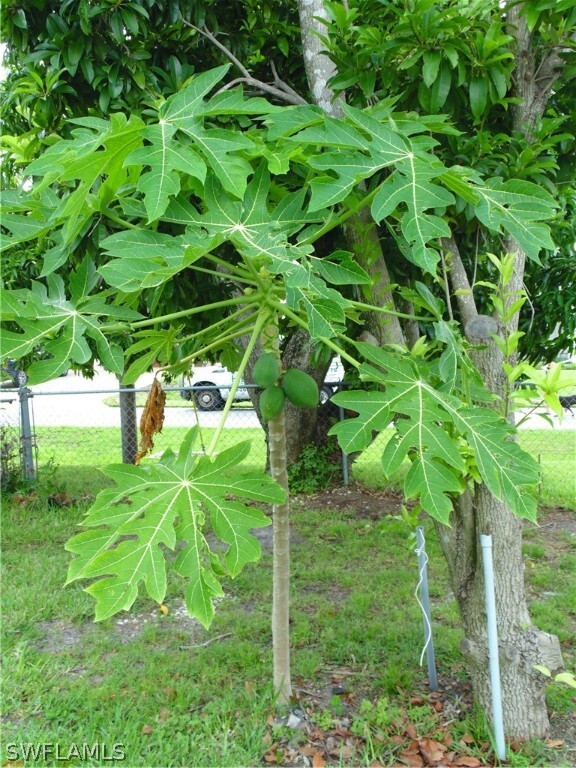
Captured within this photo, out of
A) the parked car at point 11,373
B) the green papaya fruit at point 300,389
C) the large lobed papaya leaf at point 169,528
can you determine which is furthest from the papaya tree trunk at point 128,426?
the large lobed papaya leaf at point 169,528

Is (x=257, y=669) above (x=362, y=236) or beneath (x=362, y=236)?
beneath

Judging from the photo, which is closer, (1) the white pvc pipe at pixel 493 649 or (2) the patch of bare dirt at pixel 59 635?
(1) the white pvc pipe at pixel 493 649

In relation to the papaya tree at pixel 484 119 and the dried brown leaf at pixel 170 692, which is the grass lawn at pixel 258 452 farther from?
the papaya tree at pixel 484 119

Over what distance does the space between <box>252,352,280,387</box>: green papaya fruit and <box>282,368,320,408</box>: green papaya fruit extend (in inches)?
1.8

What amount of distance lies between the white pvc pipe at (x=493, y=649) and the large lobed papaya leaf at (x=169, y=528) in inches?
40.7

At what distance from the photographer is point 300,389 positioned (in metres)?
2.05

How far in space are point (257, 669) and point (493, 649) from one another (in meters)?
1.21

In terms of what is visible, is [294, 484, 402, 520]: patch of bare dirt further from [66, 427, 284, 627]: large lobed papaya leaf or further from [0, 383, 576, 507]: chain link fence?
[66, 427, 284, 627]: large lobed papaya leaf

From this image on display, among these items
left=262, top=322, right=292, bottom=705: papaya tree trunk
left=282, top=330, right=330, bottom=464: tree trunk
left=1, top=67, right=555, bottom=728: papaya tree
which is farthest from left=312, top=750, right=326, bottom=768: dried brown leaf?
left=282, top=330, right=330, bottom=464: tree trunk

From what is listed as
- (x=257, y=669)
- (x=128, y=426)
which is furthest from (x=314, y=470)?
(x=257, y=669)

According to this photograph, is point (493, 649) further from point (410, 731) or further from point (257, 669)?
point (257, 669)

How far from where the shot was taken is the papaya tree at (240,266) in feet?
5.22

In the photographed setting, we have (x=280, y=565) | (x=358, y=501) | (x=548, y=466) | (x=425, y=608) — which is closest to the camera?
(x=280, y=565)

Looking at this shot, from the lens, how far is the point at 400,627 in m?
3.52
